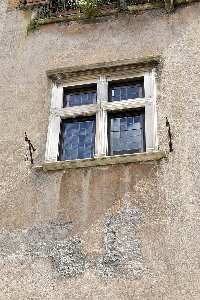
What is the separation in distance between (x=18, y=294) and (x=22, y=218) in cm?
104

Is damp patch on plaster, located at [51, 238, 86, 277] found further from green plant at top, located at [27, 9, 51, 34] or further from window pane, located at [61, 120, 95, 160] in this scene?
green plant at top, located at [27, 9, 51, 34]

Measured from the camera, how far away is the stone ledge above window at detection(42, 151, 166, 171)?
676cm

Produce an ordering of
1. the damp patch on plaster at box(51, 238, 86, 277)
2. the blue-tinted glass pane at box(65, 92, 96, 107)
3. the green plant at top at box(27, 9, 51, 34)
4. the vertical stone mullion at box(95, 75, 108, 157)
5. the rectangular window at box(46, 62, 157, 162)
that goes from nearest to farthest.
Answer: the damp patch on plaster at box(51, 238, 86, 277) < the vertical stone mullion at box(95, 75, 108, 157) < the rectangular window at box(46, 62, 157, 162) < the blue-tinted glass pane at box(65, 92, 96, 107) < the green plant at top at box(27, 9, 51, 34)

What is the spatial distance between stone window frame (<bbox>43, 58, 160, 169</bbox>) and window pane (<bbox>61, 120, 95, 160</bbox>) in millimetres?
127

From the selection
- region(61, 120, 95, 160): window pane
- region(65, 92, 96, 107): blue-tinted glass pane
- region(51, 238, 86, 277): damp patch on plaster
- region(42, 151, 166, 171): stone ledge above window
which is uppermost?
region(65, 92, 96, 107): blue-tinted glass pane

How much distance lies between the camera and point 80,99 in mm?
7910

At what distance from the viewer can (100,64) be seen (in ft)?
26.0

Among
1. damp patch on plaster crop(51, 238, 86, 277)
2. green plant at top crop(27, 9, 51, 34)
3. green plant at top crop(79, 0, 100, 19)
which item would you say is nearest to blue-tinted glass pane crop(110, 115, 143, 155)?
damp patch on plaster crop(51, 238, 86, 277)

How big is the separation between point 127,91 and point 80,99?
0.74 m

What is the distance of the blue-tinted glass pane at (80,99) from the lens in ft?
25.7

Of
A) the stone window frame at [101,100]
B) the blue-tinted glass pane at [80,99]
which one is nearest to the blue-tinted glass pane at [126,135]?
the stone window frame at [101,100]

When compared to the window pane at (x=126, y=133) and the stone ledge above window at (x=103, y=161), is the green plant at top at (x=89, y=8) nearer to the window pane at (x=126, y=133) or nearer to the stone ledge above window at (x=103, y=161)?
the window pane at (x=126, y=133)

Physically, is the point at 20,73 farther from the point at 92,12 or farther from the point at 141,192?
the point at 141,192

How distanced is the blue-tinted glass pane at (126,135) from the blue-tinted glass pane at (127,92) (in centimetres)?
37
